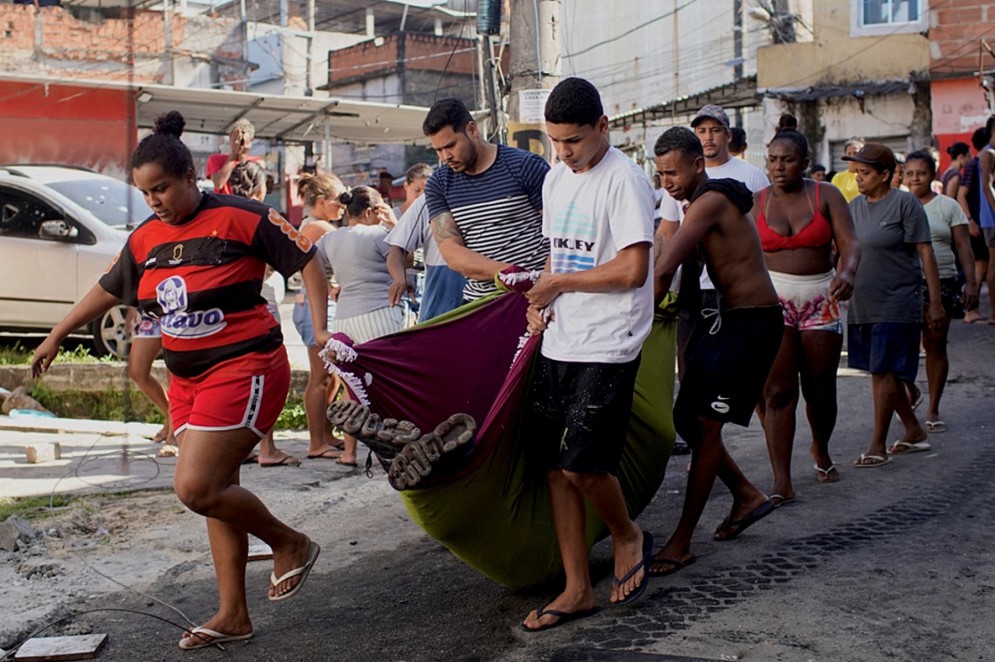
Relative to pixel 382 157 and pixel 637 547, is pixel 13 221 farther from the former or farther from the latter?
pixel 382 157

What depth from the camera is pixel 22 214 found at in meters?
12.0

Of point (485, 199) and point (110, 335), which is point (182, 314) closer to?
point (485, 199)

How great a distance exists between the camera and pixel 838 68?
2338cm

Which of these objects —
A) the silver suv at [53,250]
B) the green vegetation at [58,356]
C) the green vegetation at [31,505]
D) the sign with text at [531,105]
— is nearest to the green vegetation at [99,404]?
the green vegetation at [58,356]

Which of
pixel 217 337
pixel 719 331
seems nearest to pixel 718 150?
pixel 719 331

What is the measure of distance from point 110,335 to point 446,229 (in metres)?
7.32

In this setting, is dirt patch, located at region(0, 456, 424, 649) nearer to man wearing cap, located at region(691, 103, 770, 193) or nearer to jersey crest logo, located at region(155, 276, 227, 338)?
jersey crest logo, located at region(155, 276, 227, 338)

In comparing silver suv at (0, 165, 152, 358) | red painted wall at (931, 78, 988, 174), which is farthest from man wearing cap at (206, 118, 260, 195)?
red painted wall at (931, 78, 988, 174)

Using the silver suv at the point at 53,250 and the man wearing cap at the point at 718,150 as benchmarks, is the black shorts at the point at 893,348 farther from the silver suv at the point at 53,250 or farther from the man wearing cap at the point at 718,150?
the silver suv at the point at 53,250

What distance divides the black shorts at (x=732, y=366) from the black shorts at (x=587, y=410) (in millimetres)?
831

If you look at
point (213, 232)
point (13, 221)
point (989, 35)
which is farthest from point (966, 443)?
point (989, 35)

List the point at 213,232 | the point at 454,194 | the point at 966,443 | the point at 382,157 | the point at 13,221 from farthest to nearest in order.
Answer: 1. the point at 382,157
2. the point at 13,221
3. the point at 966,443
4. the point at 454,194
5. the point at 213,232

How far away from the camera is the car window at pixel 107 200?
40.0 feet

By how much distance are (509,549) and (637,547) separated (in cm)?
49
